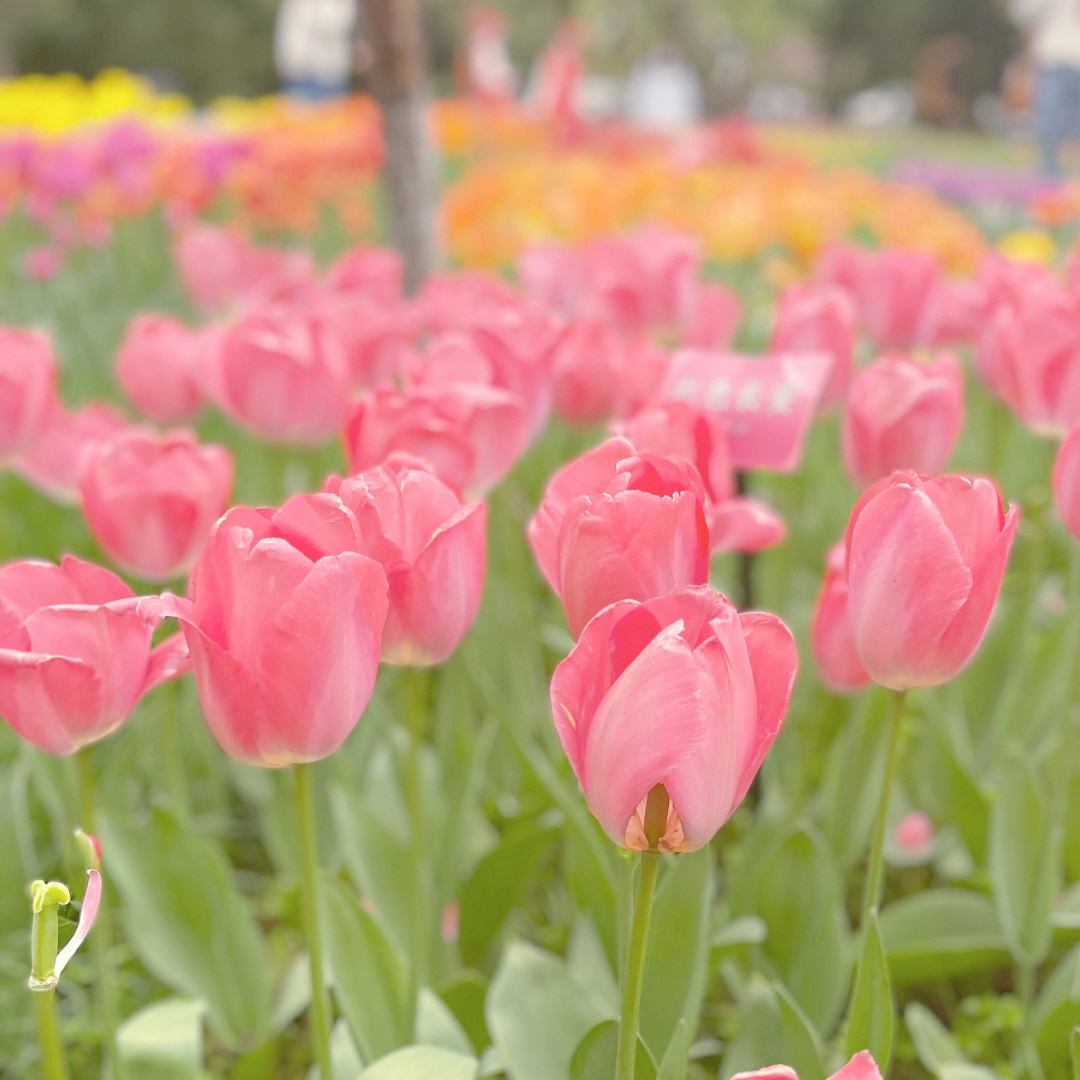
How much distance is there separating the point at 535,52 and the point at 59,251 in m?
18.0

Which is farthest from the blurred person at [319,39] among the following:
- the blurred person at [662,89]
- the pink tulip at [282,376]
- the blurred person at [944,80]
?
Result: the blurred person at [944,80]

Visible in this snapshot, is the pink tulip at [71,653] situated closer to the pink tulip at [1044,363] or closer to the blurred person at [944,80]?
the pink tulip at [1044,363]

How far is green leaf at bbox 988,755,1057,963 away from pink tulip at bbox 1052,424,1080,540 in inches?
11.2

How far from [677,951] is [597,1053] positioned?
10cm

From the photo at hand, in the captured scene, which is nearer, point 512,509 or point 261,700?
point 261,700

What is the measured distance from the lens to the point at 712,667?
494mm

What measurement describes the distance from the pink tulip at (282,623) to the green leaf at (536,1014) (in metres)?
0.32

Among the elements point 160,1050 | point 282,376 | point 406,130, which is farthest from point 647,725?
point 406,130

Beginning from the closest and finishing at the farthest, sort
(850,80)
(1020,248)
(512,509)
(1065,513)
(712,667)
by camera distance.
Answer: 1. (712,667)
2. (1065,513)
3. (512,509)
4. (1020,248)
5. (850,80)

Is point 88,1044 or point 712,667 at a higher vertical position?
point 712,667

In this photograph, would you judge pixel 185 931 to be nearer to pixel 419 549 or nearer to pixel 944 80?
pixel 419 549

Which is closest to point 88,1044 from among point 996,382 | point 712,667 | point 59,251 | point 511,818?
point 511,818

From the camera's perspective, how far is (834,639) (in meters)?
0.89

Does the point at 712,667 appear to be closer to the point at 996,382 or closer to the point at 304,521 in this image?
the point at 304,521
